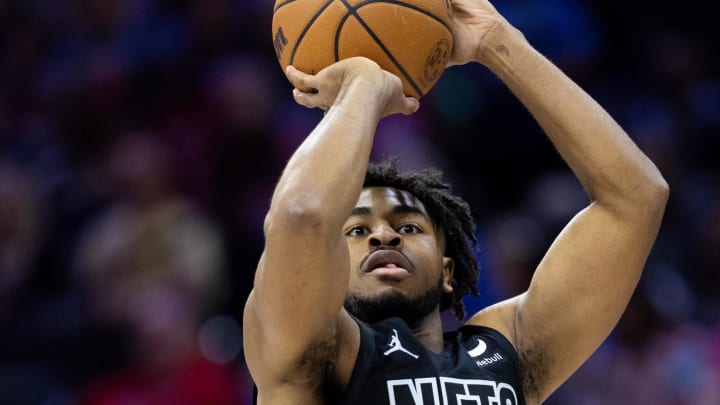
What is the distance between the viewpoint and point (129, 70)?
7711 millimetres

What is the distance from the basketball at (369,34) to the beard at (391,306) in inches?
26.5

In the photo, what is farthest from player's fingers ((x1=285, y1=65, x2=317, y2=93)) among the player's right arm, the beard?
the beard

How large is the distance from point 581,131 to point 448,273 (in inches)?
31.5

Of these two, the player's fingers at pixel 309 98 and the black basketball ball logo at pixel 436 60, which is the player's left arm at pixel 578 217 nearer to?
the black basketball ball logo at pixel 436 60

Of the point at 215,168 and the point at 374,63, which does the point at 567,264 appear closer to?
the point at 374,63

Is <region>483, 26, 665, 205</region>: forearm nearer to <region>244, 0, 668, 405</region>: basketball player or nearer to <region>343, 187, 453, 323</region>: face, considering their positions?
A: <region>244, 0, 668, 405</region>: basketball player

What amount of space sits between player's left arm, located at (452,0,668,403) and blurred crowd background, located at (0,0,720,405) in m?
2.43

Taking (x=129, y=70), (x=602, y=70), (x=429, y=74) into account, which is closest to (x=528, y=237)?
(x=602, y=70)

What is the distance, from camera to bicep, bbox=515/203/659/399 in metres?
3.58

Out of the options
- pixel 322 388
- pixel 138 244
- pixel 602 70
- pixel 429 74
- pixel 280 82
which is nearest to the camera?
pixel 322 388

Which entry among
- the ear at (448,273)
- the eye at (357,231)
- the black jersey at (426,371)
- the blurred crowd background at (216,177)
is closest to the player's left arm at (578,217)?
the black jersey at (426,371)

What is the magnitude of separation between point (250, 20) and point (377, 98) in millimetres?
4925

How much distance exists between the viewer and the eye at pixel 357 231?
370cm

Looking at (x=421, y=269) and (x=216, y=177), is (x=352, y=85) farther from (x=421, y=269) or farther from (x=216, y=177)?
(x=216, y=177)
